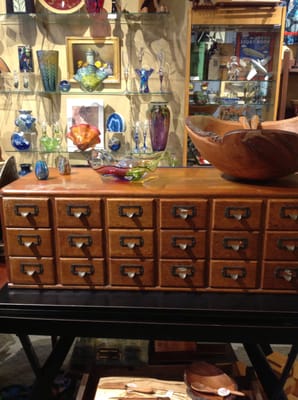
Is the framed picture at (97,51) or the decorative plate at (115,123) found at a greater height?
the framed picture at (97,51)

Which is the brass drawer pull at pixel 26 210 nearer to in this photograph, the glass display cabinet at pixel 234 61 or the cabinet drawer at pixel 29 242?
the cabinet drawer at pixel 29 242

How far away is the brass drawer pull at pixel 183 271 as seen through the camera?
1.06 metres

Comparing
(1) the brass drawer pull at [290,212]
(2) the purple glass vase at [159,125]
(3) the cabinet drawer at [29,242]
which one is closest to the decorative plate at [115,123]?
(2) the purple glass vase at [159,125]

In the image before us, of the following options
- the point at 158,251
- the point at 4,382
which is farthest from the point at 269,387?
the point at 4,382

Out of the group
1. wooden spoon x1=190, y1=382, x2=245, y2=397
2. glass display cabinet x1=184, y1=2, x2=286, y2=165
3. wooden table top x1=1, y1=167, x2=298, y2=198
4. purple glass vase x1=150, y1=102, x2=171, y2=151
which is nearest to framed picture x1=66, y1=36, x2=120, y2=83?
purple glass vase x1=150, y1=102, x2=171, y2=151

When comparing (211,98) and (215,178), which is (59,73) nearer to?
(211,98)

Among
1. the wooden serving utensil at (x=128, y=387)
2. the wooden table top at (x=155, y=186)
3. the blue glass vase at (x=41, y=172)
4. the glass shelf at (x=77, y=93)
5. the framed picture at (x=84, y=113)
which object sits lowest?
the wooden serving utensil at (x=128, y=387)

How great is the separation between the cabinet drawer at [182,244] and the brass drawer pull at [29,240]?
35 centimetres

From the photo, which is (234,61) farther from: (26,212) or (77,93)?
(26,212)

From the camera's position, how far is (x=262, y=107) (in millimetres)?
2408

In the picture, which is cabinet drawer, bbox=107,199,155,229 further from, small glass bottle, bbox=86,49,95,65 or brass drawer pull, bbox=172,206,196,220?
small glass bottle, bbox=86,49,95,65

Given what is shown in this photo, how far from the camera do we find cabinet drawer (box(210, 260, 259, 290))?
105cm

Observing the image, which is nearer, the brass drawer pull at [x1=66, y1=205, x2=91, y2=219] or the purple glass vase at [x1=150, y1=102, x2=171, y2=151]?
the brass drawer pull at [x1=66, y1=205, x2=91, y2=219]

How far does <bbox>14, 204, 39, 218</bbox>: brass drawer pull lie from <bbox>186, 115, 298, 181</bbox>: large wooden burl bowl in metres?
0.50
